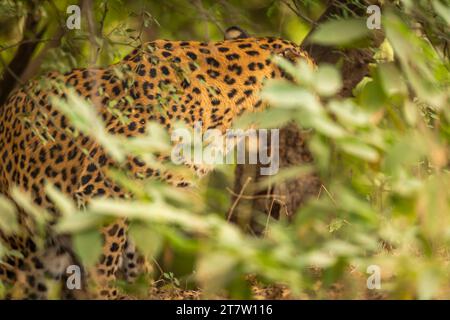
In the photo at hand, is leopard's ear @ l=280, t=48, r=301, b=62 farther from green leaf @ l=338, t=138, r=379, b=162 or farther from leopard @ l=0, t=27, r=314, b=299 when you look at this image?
green leaf @ l=338, t=138, r=379, b=162

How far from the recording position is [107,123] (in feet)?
→ 18.4

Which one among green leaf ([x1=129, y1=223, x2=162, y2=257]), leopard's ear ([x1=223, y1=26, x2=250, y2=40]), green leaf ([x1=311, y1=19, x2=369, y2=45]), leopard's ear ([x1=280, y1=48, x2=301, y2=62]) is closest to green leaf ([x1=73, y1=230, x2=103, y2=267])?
green leaf ([x1=129, y1=223, x2=162, y2=257])

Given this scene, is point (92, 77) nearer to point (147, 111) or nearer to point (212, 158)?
point (147, 111)

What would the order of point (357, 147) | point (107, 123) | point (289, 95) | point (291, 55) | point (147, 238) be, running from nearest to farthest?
point (289, 95) → point (357, 147) → point (147, 238) → point (107, 123) → point (291, 55)

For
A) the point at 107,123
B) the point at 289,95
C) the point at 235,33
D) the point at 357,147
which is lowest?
the point at 357,147

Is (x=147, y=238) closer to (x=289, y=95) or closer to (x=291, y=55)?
(x=289, y=95)

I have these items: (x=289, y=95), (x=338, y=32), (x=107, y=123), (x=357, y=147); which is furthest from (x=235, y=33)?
(x=289, y=95)

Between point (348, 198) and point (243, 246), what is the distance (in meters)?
0.38

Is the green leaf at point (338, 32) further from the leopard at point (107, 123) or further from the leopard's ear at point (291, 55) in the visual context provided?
the leopard's ear at point (291, 55)

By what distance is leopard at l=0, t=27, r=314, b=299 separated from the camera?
18.0 ft

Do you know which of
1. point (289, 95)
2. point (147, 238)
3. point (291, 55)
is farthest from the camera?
point (291, 55)

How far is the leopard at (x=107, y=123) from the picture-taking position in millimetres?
5477

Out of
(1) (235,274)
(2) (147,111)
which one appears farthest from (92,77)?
(1) (235,274)

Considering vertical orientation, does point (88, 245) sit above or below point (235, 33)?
below
